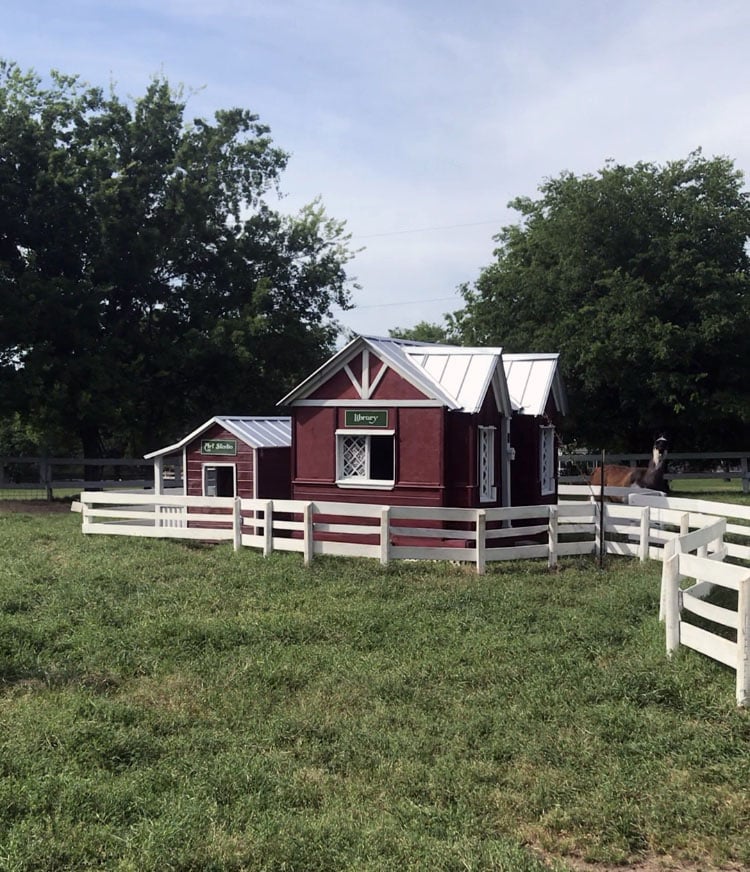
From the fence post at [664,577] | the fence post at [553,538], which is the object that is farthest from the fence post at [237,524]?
the fence post at [664,577]

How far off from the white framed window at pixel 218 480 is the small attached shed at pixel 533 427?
588cm

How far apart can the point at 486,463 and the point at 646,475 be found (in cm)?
613

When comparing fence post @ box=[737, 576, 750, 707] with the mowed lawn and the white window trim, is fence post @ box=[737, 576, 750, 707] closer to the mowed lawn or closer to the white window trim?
the mowed lawn

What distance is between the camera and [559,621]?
10812mm

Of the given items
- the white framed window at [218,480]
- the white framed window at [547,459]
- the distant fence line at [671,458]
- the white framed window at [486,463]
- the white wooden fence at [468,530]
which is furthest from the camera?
the distant fence line at [671,458]

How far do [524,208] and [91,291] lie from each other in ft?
62.7

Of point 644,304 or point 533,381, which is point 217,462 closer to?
point 533,381

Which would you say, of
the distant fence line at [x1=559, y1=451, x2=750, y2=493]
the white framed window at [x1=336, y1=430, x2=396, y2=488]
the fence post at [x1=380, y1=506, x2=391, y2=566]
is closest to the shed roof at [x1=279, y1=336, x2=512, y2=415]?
the white framed window at [x1=336, y1=430, x2=396, y2=488]

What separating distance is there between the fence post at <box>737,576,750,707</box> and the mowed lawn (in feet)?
0.53

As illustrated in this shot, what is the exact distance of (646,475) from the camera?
21875mm

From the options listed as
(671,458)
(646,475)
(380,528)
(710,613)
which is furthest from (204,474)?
(671,458)

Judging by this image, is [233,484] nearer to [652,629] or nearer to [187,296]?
[652,629]

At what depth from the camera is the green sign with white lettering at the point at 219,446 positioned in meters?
19.2

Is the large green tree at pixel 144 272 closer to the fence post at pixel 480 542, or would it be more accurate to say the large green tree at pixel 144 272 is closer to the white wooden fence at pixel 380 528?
the white wooden fence at pixel 380 528
